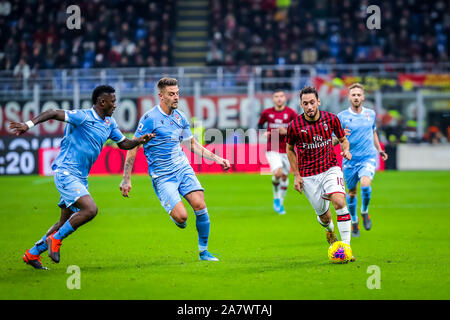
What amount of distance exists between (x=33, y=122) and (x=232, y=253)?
3.36m

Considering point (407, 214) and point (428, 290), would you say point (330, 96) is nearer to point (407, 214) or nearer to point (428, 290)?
point (407, 214)

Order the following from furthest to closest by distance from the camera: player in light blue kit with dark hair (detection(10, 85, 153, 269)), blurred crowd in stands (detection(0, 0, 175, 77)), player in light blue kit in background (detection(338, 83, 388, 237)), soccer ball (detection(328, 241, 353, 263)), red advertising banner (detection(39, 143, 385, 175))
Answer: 1. blurred crowd in stands (detection(0, 0, 175, 77))
2. red advertising banner (detection(39, 143, 385, 175))
3. player in light blue kit in background (detection(338, 83, 388, 237))
4. soccer ball (detection(328, 241, 353, 263))
5. player in light blue kit with dark hair (detection(10, 85, 153, 269))

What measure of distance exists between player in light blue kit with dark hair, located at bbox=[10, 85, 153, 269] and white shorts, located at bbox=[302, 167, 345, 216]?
216 cm

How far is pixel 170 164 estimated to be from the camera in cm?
872

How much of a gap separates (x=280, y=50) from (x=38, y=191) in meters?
16.0

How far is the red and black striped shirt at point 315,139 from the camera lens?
28.4 ft

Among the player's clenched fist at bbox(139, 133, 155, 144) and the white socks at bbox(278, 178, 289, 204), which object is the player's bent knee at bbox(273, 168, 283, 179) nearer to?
the white socks at bbox(278, 178, 289, 204)

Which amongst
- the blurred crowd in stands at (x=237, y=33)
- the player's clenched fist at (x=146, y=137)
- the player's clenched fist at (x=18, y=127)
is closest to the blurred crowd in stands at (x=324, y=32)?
the blurred crowd in stands at (x=237, y=33)

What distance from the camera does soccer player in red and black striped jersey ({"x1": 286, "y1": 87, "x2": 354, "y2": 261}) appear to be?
853 centimetres
